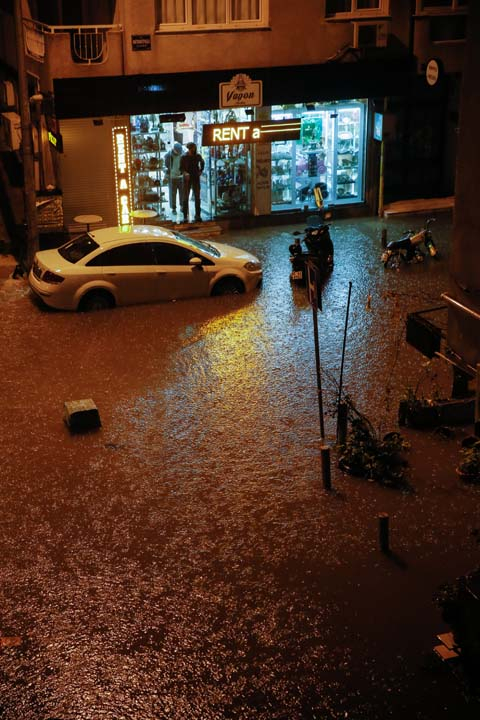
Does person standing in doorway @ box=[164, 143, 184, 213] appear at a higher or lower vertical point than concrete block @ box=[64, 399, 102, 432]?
higher

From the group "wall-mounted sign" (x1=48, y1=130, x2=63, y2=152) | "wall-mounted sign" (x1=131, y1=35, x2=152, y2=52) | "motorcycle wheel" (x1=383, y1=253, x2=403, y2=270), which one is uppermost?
"wall-mounted sign" (x1=131, y1=35, x2=152, y2=52)

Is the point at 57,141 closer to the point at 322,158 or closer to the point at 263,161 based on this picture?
the point at 263,161

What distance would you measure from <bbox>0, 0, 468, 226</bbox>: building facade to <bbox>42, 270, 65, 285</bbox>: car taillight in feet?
13.3

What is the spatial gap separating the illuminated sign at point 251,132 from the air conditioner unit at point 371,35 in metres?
2.34

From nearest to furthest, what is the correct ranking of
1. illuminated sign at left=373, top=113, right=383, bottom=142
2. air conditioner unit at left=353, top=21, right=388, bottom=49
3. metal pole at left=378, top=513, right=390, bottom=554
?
1. metal pole at left=378, top=513, right=390, bottom=554
2. air conditioner unit at left=353, top=21, right=388, bottom=49
3. illuminated sign at left=373, top=113, right=383, bottom=142

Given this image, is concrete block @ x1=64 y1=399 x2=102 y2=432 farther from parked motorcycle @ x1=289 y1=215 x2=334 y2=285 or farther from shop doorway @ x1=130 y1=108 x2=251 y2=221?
shop doorway @ x1=130 y1=108 x2=251 y2=221

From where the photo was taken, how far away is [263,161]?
23.3 metres

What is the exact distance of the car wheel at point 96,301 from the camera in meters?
17.2

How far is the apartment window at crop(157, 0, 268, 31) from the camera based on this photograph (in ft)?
68.3

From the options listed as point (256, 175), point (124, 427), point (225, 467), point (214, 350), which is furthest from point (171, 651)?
point (256, 175)

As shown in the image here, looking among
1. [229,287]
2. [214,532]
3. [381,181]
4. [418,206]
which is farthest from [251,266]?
[214,532]

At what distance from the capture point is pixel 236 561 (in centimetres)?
991

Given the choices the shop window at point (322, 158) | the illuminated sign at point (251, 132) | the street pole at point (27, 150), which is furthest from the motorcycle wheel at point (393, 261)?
the street pole at point (27, 150)

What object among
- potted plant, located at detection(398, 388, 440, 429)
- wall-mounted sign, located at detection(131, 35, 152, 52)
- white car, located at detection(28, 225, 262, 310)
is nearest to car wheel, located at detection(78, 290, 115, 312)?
white car, located at detection(28, 225, 262, 310)
